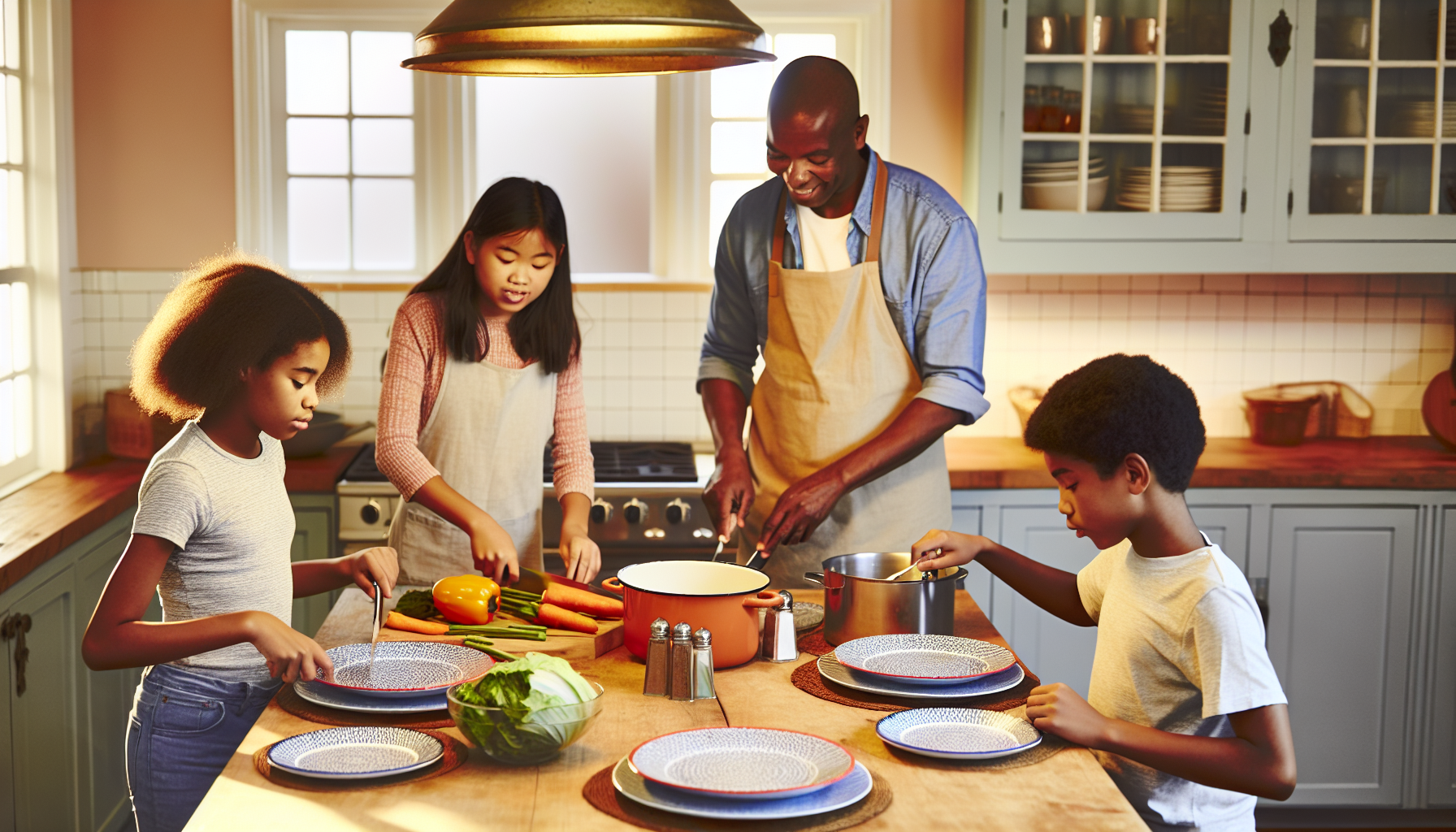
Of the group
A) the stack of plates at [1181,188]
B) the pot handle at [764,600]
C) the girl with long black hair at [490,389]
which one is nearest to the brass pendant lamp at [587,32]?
the girl with long black hair at [490,389]

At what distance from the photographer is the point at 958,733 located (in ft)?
4.74

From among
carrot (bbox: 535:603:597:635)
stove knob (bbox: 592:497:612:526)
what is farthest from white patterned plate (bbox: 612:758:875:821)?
stove knob (bbox: 592:497:612:526)

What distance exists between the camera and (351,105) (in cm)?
374

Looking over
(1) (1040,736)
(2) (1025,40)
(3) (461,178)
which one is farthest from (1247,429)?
(1) (1040,736)

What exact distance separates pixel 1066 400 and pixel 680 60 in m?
0.76

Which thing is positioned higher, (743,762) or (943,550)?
(943,550)

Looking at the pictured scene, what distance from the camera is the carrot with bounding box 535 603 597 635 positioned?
183 centimetres

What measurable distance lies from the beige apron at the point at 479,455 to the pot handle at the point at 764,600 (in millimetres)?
785

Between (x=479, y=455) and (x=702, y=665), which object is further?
(x=479, y=455)

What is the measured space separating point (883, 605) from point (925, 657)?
98mm

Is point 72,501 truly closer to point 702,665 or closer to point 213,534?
point 213,534

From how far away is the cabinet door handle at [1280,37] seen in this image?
3348 millimetres

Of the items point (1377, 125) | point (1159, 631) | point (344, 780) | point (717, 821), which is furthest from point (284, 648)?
point (1377, 125)

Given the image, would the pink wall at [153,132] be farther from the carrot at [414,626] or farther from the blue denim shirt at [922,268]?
the carrot at [414,626]
